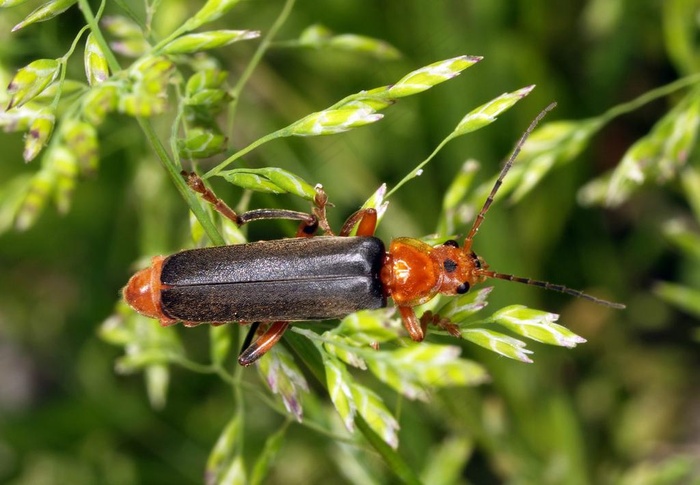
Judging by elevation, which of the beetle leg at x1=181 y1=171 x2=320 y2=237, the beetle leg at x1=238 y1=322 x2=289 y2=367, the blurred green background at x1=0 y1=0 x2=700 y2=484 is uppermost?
the beetle leg at x1=181 y1=171 x2=320 y2=237

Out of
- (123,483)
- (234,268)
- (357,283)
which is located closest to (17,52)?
(234,268)

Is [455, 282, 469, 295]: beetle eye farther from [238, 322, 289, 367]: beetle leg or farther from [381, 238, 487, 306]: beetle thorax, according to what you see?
[238, 322, 289, 367]: beetle leg

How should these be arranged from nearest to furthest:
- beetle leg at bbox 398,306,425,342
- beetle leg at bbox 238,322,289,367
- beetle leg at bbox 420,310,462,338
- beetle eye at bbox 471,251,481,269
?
1. beetle leg at bbox 420,310,462,338
2. beetle leg at bbox 238,322,289,367
3. beetle leg at bbox 398,306,425,342
4. beetle eye at bbox 471,251,481,269

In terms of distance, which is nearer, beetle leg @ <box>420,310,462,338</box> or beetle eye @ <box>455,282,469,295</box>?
beetle leg @ <box>420,310,462,338</box>

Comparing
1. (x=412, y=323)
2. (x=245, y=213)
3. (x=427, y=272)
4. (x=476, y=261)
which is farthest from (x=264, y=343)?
(x=476, y=261)

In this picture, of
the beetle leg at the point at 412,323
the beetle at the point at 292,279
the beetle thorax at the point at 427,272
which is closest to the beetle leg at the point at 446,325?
the beetle leg at the point at 412,323

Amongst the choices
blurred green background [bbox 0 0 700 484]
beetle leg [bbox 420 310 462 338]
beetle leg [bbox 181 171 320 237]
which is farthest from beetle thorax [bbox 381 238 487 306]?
blurred green background [bbox 0 0 700 484]

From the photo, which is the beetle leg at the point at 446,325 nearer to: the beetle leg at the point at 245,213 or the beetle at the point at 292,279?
the beetle at the point at 292,279
